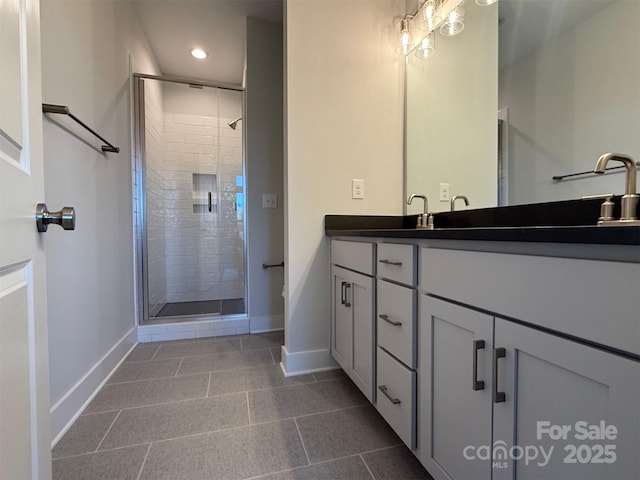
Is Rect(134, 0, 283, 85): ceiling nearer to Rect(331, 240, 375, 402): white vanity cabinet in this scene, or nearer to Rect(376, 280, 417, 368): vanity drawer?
Rect(331, 240, 375, 402): white vanity cabinet

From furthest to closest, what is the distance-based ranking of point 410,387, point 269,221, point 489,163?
1. point 269,221
2. point 489,163
3. point 410,387

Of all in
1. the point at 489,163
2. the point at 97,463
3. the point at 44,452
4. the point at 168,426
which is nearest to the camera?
the point at 44,452

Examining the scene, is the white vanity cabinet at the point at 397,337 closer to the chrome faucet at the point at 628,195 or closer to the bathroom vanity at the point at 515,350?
the bathroom vanity at the point at 515,350

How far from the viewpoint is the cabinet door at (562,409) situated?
0.42 meters

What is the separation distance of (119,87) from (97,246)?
113 cm

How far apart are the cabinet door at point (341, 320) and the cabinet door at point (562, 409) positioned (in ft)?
2.69

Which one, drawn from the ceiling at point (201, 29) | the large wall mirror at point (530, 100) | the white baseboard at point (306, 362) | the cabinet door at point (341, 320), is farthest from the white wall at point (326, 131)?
the ceiling at point (201, 29)

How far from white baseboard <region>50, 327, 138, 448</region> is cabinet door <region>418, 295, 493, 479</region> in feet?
4.61

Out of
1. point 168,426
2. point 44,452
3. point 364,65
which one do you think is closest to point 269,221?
point 364,65

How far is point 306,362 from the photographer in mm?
1690

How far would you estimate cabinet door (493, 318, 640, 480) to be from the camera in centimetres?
42

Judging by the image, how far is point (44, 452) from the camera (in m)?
0.62

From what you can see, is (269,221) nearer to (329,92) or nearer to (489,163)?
(329,92)

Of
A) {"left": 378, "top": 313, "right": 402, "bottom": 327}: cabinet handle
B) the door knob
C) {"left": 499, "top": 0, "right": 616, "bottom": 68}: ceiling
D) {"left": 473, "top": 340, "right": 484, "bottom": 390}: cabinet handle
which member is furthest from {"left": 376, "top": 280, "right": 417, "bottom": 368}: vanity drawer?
{"left": 499, "top": 0, "right": 616, "bottom": 68}: ceiling
